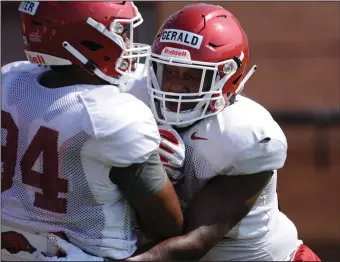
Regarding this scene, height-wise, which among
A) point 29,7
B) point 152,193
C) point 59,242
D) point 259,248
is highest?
point 29,7

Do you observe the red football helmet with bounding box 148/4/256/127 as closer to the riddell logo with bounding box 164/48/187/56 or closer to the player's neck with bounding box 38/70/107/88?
the riddell logo with bounding box 164/48/187/56

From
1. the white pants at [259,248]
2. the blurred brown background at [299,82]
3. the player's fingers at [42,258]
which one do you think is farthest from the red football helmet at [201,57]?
the blurred brown background at [299,82]

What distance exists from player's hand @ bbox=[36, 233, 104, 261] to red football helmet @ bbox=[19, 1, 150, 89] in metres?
0.47

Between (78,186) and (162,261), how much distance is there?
308 millimetres

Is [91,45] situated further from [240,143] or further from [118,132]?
[240,143]

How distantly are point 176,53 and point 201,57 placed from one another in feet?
0.25

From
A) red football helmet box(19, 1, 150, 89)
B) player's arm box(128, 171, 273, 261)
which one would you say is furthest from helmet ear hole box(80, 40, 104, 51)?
player's arm box(128, 171, 273, 261)

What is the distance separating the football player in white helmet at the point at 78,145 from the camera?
2064mm

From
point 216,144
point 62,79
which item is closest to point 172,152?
point 216,144

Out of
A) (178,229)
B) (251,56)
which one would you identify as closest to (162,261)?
(178,229)

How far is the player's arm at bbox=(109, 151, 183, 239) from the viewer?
2.08 meters

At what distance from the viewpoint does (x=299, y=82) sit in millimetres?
5926

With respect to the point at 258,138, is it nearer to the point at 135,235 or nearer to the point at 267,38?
the point at 135,235

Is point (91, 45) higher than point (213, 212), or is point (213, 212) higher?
point (91, 45)
